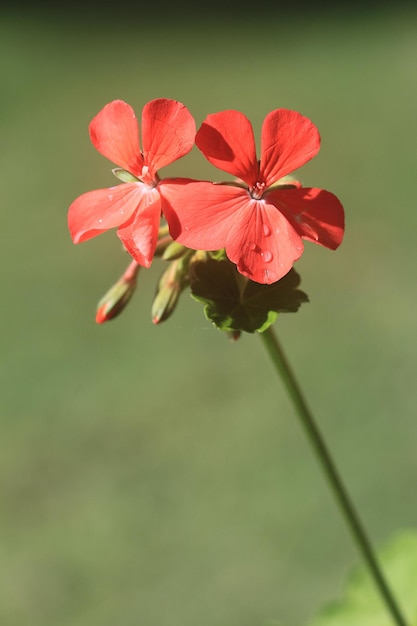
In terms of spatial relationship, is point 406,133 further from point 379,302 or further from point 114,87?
point 114,87

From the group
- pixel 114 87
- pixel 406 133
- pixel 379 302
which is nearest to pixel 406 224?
pixel 379 302

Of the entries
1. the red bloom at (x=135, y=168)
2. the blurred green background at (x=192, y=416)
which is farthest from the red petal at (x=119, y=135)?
the blurred green background at (x=192, y=416)

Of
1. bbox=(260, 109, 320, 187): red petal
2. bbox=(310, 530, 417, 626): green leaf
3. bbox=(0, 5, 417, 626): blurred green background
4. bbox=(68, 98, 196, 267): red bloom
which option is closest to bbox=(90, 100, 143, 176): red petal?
bbox=(68, 98, 196, 267): red bloom

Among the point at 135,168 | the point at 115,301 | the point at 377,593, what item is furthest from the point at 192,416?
the point at 135,168

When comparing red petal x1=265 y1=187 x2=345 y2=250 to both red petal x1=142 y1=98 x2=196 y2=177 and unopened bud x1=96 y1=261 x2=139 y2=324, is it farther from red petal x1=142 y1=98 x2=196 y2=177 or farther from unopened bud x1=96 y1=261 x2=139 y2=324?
unopened bud x1=96 y1=261 x2=139 y2=324

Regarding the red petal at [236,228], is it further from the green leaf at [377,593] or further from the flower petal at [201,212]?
the green leaf at [377,593]

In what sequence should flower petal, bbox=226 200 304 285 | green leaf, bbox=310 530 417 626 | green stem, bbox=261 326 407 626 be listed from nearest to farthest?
flower petal, bbox=226 200 304 285, green stem, bbox=261 326 407 626, green leaf, bbox=310 530 417 626
